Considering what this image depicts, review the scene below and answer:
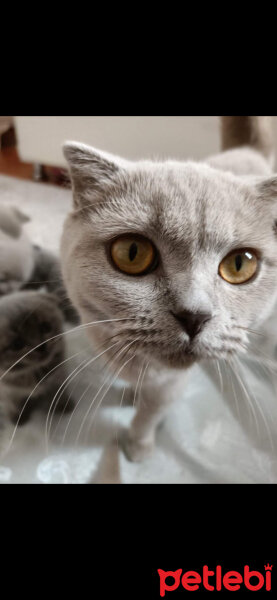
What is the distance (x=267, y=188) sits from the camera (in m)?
0.65

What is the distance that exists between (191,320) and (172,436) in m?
0.49

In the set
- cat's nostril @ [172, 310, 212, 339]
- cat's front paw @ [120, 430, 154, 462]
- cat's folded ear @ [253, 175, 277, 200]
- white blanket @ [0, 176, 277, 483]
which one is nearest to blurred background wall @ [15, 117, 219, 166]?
white blanket @ [0, 176, 277, 483]

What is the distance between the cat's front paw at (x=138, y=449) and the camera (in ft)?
2.92

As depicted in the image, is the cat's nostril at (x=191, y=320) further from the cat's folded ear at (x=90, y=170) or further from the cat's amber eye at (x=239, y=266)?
the cat's folded ear at (x=90, y=170)

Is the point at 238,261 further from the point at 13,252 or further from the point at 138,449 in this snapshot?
the point at 13,252

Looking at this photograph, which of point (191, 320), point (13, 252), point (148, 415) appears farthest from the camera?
point (13, 252)

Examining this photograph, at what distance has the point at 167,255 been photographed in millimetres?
581

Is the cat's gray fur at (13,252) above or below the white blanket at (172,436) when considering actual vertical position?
above

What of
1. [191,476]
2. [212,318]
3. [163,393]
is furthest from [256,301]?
[191,476]

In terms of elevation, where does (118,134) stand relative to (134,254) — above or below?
above

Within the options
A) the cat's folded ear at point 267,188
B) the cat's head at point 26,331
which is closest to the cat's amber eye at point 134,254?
the cat's folded ear at point 267,188

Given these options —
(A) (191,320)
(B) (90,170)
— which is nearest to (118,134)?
(B) (90,170)

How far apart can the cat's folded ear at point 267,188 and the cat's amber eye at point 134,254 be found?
211mm

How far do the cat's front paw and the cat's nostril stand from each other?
433 millimetres
